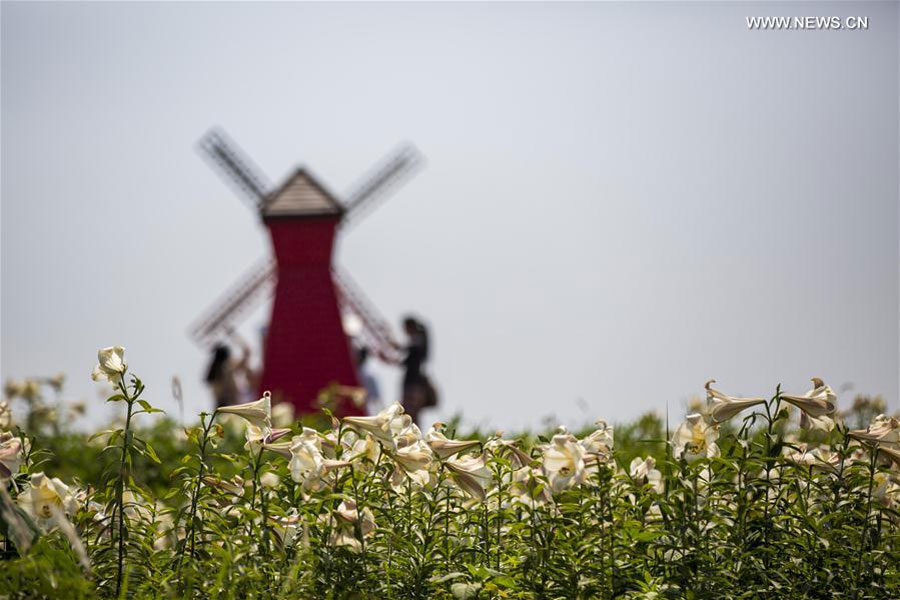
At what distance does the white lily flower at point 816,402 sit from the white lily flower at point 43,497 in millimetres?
2246

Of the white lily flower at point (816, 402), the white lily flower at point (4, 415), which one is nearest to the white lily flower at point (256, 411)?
the white lily flower at point (4, 415)

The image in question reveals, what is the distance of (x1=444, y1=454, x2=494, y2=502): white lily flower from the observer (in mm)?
3564

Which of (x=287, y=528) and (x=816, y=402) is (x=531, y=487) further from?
(x=816, y=402)

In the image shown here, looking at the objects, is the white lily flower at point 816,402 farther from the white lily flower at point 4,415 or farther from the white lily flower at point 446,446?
the white lily flower at point 4,415

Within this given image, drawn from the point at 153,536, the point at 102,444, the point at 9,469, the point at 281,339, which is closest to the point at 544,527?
the point at 153,536

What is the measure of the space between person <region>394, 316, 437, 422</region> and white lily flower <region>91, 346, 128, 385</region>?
39.0 feet

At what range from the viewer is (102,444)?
9906 mm

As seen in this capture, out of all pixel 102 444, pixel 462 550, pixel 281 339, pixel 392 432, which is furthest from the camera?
pixel 281 339

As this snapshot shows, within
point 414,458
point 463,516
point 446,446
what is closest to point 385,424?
point 414,458

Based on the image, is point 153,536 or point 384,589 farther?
point 153,536

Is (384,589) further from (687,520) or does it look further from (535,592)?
(687,520)

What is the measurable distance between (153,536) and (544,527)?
132 centimetres

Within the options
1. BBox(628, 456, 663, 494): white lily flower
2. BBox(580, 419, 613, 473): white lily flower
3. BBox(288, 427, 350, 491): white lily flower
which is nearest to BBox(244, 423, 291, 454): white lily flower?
BBox(288, 427, 350, 491): white lily flower

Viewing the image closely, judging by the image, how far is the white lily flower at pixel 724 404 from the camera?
12.1 feet
